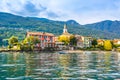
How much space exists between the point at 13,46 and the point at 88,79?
513 ft

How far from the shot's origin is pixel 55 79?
4341 centimetres

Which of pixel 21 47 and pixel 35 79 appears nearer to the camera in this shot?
pixel 35 79

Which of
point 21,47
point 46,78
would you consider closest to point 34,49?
point 21,47

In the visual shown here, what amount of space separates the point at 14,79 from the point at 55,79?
17.1 feet

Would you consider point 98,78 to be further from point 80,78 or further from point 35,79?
point 35,79

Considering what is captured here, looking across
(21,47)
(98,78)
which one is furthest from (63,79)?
(21,47)

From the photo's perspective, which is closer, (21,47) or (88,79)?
(88,79)

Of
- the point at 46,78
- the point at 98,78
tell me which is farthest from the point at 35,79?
the point at 98,78

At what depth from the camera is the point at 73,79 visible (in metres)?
43.5

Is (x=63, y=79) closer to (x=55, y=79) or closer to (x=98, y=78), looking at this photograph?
(x=55, y=79)

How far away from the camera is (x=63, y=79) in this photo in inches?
1713

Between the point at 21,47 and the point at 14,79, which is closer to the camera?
the point at 14,79

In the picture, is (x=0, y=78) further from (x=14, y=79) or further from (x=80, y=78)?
(x=80, y=78)

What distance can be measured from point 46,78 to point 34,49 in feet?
480
